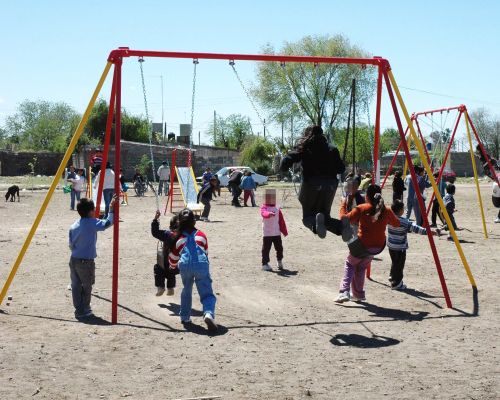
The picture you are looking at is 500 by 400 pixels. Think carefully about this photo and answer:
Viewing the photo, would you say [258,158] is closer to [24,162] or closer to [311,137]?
[24,162]

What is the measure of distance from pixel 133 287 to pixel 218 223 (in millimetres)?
11338

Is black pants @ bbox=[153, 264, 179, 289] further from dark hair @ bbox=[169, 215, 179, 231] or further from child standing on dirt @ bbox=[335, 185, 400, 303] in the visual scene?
child standing on dirt @ bbox=[335, 185, 400, 303]

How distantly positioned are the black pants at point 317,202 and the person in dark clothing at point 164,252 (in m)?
1.59

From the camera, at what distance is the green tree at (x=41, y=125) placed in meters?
107

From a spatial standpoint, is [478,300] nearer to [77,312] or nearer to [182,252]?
[182,252]

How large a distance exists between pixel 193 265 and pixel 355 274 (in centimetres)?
257

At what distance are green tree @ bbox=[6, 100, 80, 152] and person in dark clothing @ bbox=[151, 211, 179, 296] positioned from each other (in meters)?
89.4

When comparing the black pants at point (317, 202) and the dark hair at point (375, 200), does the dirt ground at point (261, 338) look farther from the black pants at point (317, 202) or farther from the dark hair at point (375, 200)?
the dark hair at point (375, 200)

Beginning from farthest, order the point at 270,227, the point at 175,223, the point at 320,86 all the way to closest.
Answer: the point at 320,86 < the point at 270,227 < the point at 175,223

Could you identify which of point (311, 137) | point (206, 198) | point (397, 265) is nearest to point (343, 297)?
point (397, 265)

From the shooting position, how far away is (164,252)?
9266mm

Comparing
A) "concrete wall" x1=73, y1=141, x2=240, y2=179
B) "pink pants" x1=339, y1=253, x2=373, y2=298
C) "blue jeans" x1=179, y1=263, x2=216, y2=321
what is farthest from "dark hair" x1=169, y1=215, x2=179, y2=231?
"concrete wall" x1=73, y1=141, x2=240, y2=179

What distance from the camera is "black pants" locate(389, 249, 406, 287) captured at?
10648 mm

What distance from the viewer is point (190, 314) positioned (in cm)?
884
